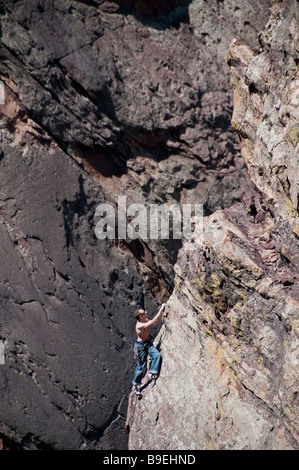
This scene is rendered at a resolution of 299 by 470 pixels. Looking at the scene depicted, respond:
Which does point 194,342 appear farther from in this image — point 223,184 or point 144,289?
point 223,184

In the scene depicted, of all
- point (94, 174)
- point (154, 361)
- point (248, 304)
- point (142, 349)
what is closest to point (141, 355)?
point (142, 349)

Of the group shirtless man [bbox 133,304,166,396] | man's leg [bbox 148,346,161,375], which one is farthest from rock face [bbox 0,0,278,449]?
shirtless man [bbox 133,304,166,396]

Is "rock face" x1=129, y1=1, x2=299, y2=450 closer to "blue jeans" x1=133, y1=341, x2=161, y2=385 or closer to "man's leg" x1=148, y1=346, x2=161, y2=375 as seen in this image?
"man's leg" x1=148, y1=346, x2=161, y2=375

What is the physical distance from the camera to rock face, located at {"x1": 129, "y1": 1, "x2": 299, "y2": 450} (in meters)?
5.14

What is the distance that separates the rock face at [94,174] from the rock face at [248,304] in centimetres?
23

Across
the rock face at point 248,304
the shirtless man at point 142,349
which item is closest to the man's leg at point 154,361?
the shirtless man at point 142,349

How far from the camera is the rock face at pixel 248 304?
5141 millimetres

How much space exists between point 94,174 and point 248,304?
15.2ft

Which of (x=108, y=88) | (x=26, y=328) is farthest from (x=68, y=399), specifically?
(x=108, y=88)

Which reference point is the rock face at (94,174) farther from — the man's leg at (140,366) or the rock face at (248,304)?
the man's leg at (140,366)

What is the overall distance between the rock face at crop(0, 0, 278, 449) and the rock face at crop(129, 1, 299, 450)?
0.74ft

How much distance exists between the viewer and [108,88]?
29.7 feet

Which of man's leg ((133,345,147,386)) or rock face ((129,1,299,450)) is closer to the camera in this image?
rock face ((129,1,299,450))

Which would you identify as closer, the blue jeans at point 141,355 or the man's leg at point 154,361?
the man's leg at point 154,361
